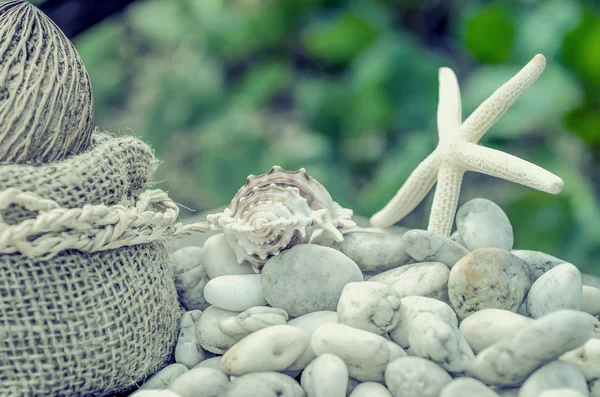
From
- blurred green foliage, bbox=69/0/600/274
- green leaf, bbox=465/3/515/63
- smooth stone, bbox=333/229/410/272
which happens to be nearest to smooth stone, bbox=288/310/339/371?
smooth stone, bbox=333/229/410/272

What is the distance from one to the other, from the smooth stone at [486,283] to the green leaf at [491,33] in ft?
4.88

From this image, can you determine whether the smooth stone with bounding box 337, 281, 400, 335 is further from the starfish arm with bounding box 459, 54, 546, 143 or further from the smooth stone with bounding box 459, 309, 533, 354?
the starfish arm with bounding box 459, 54, 546, 143

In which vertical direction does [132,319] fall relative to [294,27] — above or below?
below

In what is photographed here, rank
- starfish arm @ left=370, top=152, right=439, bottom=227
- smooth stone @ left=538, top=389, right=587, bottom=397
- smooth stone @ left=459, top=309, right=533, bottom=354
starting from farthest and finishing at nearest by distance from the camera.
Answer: starfish arm @ left=370, top=152, right=439, bottom=227 → smooth stone @ left=459, top=309, right=533, bottom=354 → smooth stone @ left=538, top=389, right=587, bottom=397

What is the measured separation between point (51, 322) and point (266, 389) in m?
0.23

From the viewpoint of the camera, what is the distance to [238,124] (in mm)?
2176

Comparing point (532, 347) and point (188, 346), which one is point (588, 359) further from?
point (188, 346)

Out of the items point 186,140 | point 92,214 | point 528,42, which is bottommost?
point 186,140

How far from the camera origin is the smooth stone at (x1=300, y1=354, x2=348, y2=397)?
0.65 meters

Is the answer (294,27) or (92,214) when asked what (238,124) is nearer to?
(294,27)

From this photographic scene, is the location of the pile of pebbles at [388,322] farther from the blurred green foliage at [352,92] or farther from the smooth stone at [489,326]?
the blurred green foliage at [352,92]

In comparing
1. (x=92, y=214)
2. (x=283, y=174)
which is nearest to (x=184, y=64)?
(x=283, y=174)

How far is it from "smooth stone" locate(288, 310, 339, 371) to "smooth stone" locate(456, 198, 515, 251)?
24 centimetres

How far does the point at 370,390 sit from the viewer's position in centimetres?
65
